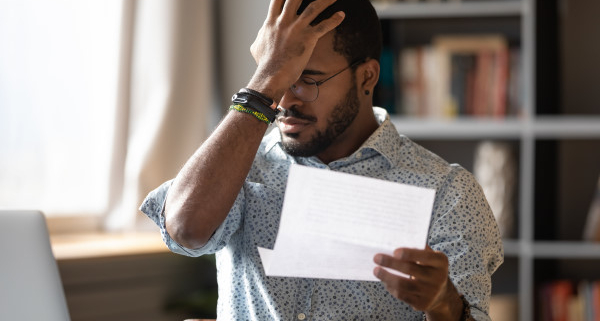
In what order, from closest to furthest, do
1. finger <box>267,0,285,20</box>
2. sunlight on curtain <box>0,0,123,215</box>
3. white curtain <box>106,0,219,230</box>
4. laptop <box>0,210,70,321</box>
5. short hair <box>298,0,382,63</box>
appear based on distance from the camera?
1. laptop <box>0,210,70,321</box>
2. finger <box>267,0,285,20</box>
3. short hair <box>298,0,382,63</box>
4. sunlight on curtain <box>0,0,123,215</box>
5. white curtain <box>106,0,219,230</box>

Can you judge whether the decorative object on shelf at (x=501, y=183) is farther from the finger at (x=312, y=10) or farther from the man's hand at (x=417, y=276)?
the man's hand at (x=417, y=276)

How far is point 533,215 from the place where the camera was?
2.80m

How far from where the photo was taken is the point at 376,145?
1588 mm

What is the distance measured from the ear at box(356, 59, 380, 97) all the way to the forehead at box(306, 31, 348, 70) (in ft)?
0.20

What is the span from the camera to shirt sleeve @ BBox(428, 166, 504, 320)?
1431mm

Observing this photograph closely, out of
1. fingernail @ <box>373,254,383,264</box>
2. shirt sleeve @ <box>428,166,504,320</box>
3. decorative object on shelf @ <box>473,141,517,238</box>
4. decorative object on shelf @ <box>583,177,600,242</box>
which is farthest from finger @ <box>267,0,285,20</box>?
decorative object on shelf @ <box>583,177,600,242</box>

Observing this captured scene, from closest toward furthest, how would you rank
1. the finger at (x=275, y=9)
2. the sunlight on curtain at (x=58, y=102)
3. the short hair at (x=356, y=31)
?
the finger at (x=275, y=9) < the short hair at (x=356, y=31) < the sunlight on curtain at (x=58, y=102)

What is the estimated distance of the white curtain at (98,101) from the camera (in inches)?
99.2

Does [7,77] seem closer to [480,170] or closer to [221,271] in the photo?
[221,271]

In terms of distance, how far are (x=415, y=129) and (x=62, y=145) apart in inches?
45.7

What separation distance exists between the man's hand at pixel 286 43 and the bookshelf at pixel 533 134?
1362mm

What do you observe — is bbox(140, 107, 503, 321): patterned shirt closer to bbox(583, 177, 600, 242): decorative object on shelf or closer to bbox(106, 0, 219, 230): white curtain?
bbox(106, 0, 219, 230): white curtain

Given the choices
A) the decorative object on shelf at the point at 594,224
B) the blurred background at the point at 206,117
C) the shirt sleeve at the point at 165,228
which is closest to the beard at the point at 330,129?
the shirt sleeve at the point at 165,228

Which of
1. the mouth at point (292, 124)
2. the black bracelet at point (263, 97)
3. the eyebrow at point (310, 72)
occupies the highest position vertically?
the eyebrow at point (310, 72)
